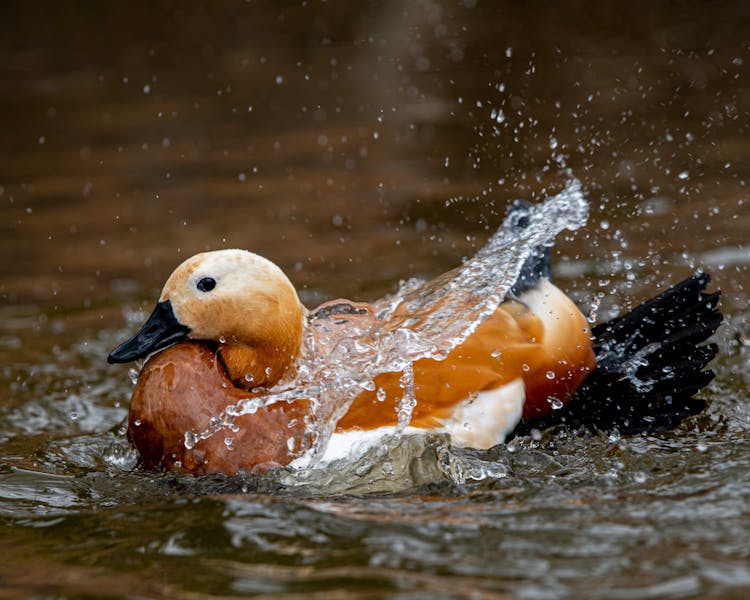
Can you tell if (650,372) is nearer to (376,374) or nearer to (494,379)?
(494,379)

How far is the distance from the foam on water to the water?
20cm

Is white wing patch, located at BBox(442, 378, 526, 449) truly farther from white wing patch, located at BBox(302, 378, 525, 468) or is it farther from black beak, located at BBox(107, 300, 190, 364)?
black beak, located at BBox(107, 300, 190, 364)

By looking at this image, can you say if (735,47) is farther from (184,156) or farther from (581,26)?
(184,156)

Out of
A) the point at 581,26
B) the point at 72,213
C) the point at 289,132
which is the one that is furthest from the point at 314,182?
the point at 581,26

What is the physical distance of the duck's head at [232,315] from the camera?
3.48 meters

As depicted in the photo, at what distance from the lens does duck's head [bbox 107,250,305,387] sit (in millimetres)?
3479

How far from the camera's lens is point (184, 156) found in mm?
7980

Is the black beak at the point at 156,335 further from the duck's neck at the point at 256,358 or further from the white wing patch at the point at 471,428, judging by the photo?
the white wing patch at the point at 471,428

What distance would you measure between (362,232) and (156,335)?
3121mm

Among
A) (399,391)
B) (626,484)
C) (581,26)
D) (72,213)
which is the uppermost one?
(581,26)

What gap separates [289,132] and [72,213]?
5.89 feet

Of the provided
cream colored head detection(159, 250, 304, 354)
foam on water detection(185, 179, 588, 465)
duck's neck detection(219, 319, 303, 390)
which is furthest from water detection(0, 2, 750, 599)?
cream colored head detection(159, 250, 304, 354)

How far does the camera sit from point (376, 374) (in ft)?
11.5

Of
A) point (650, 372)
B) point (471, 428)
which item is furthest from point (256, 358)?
point (650, 372)
